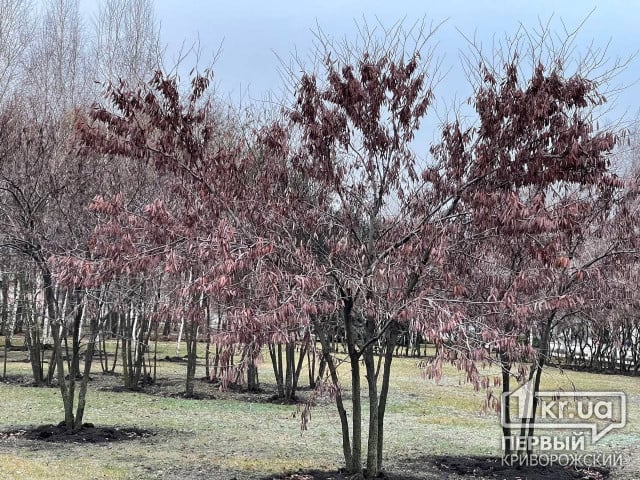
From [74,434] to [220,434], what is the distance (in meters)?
2.06

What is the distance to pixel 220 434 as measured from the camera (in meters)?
10.4

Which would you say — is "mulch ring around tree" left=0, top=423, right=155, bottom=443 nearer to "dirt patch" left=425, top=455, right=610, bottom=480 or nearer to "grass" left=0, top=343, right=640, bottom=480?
"grass" left=0, top=343, right=640, bottom=480

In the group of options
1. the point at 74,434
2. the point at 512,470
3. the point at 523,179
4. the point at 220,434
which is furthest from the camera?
the point at 220,434

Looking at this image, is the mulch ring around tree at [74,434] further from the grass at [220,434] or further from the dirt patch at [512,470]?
the dirt patch at [512,470]

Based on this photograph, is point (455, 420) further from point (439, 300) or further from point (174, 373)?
point (174, 373)

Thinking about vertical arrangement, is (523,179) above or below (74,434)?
above

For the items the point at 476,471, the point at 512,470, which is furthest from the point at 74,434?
the point at 512,470

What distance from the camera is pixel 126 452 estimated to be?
8656 mm

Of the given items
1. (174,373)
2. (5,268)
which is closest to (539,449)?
(5,268)

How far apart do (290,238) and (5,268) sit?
30.6ft

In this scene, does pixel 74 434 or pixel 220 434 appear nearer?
pixel 74 434

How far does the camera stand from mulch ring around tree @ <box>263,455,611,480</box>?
25.2 ft

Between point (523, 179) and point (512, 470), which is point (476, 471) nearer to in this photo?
point (512, 470)

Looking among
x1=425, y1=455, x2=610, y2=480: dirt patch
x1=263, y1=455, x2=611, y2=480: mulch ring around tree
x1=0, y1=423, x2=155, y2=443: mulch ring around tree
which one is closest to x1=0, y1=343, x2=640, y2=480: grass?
x1=0, y1=423, x2=155, y2=443: mulch ring around tree
